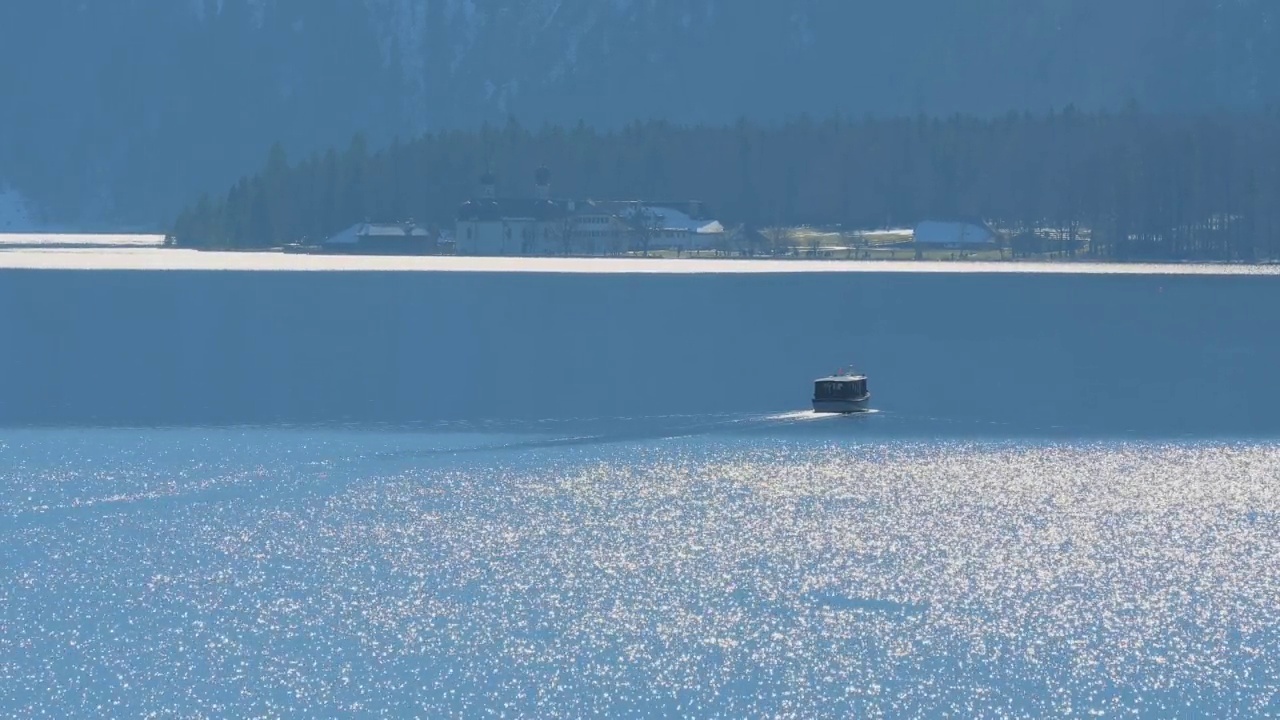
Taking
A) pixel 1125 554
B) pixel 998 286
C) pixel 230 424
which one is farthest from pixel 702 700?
pixel 998 286

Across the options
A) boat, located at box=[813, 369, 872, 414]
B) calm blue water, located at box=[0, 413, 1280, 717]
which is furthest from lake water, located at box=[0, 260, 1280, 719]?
boat, located at box=[813, 369, 872, 414]

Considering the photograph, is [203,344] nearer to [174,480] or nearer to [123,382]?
[123,382]

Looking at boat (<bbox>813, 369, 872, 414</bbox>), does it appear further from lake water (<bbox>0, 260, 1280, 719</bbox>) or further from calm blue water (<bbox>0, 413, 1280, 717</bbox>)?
calm blue water (<bbox>0, 413, 1280, 717</bbox>)

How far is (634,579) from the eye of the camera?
39688 mm

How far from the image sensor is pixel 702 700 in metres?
32.2

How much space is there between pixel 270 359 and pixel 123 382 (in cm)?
1016

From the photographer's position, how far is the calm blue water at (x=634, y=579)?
108 ft

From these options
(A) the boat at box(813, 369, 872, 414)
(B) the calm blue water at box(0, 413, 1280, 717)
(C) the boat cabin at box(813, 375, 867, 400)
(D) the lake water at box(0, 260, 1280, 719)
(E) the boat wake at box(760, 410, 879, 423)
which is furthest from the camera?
(C) the boat cabin at box(813, 375, 867, 400)

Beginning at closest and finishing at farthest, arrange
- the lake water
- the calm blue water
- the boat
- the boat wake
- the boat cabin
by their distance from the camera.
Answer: the calm blue water < the lake water < the boat wake < the boat < the boat cabin

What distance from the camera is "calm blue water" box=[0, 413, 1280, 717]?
32781 millimetres

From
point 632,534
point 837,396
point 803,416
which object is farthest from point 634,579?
point 837,396

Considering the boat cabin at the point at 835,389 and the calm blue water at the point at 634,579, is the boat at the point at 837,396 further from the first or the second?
the calm blue water at the point at 634,579

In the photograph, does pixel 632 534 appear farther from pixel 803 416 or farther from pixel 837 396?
pixel 837 396

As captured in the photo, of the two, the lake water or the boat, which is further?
the boat
